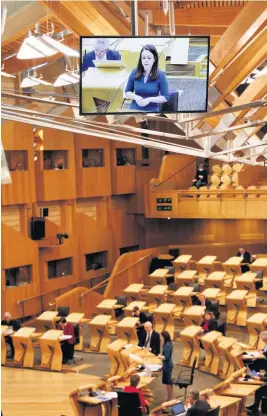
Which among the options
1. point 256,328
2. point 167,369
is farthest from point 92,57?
point 256,328

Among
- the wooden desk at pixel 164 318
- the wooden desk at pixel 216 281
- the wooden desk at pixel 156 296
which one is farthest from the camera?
the wooden desk at pixel 216 281

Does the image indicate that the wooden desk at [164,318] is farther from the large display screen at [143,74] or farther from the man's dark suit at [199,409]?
the large display screen at [143,74]

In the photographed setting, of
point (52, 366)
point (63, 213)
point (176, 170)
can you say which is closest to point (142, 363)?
point (52, 366)

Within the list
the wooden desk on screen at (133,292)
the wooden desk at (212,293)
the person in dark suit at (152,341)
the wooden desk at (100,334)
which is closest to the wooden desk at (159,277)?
the wooden desk on screen at (133,292)

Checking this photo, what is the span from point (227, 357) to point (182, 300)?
14.3 feet

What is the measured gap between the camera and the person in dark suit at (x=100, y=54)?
8547mm

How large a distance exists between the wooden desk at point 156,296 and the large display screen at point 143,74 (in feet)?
40.0

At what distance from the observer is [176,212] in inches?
1058

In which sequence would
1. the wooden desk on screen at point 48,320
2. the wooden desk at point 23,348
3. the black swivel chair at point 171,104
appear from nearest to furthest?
the black swivel chair at point 171,104 → the wooden desk at point 23,348 → the wooden desk on screen at point 48,320

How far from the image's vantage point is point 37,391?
15.9m

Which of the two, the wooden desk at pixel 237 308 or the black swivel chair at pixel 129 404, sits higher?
the wooden desk at pixel 237 308

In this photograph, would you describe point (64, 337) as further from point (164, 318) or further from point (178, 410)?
point (178, 410)

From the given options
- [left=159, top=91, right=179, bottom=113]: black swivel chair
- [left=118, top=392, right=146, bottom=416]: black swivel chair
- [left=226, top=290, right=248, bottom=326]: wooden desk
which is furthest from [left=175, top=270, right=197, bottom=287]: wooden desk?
[left=159, top=91, right=179, bottom=113]: black swivel chair

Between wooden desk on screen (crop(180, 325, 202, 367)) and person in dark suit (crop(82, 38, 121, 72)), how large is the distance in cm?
917
